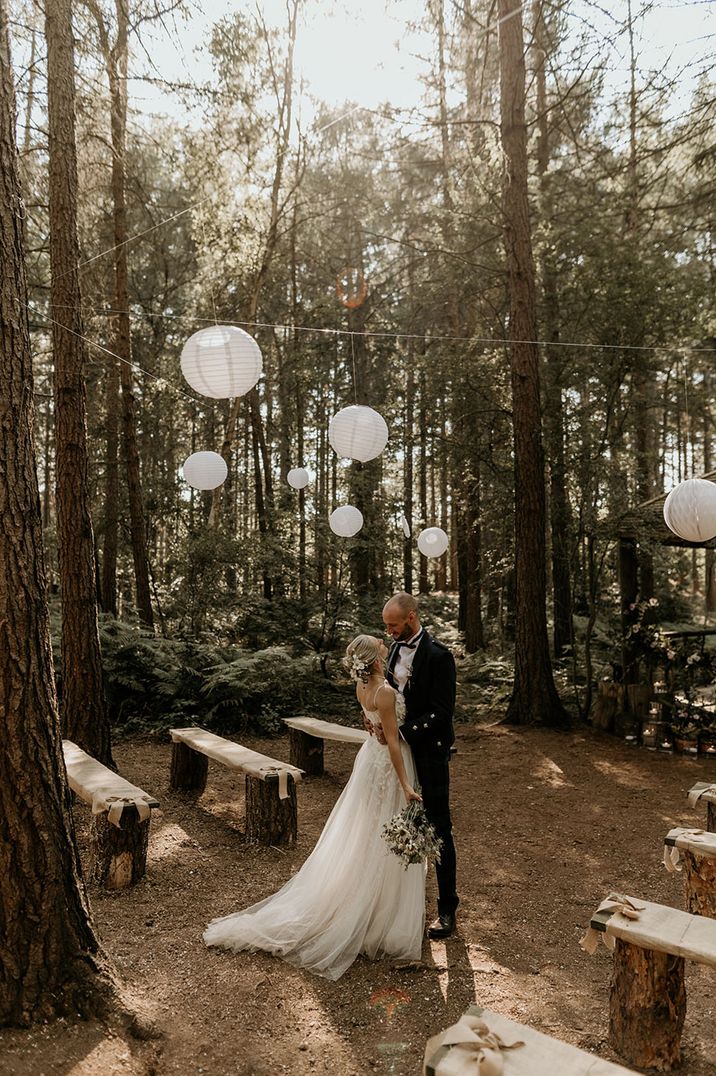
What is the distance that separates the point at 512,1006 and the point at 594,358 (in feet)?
29.8

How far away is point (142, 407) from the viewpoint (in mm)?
15359

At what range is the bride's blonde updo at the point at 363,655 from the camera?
4100 millimetres

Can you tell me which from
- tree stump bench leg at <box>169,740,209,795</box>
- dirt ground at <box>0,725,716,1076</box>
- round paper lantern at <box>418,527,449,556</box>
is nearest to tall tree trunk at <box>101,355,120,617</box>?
round paper lantern at <box>418,527,449,556</box>

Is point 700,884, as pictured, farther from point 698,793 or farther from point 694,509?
point 694,509

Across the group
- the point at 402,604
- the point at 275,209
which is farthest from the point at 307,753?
the point at 275,209

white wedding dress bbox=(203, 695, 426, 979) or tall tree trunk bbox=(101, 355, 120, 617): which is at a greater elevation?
tall tree trunk bbox=(101, 355, 120, 617)

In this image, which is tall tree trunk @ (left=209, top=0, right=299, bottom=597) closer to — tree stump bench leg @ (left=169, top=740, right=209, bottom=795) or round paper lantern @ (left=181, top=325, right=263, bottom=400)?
tree stump bench leg @ (left=169, top=740, right=209, bottom=795)

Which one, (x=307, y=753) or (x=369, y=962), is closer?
(x=369, y=962)

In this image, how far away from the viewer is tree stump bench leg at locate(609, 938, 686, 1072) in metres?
3.00

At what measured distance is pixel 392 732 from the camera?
13.1ft

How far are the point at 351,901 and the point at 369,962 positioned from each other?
0.98 feet

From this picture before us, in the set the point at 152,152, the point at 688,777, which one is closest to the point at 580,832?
the point at 688,777

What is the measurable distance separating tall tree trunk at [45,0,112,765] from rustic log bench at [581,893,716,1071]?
16.7 feet

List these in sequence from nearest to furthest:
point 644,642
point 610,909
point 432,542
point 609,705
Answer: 1. point 610,909
2. point 609,705
3. point 644,642
4. point 432,542
